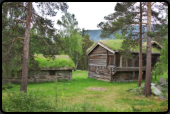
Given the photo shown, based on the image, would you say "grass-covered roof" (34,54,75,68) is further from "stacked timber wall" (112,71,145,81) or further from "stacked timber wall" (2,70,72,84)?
"stacked timber wall" (112,71,145,81)

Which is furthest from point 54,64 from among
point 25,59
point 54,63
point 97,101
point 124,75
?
point 97,101

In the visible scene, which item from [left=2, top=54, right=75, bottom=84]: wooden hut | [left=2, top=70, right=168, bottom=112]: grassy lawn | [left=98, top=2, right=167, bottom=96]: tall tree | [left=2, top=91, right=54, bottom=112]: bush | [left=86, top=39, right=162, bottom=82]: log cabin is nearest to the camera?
[left=2, top=91, right=54, bottom=112]: bush

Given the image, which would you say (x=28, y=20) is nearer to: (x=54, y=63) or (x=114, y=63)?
(x=54, y=63)

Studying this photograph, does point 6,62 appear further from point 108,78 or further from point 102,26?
point 108,78

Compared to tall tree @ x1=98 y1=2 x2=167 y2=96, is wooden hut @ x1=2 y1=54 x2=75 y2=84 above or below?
below

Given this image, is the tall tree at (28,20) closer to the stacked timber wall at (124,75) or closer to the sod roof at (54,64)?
the sod roof at (54,64)

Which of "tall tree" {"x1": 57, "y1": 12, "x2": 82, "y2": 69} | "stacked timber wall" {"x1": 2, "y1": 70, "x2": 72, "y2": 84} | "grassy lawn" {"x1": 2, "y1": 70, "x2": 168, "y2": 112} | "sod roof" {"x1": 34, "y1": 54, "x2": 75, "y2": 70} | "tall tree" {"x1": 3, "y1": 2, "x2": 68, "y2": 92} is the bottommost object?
"grassy lawn" {"x1": 2, "y1": 70, "x2": 168, "y2": 112}

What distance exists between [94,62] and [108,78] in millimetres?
4637

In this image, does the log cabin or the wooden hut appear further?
the log cabin

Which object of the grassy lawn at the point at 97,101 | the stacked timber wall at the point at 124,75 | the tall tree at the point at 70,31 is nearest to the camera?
the grassy lawn at the point at 97,101

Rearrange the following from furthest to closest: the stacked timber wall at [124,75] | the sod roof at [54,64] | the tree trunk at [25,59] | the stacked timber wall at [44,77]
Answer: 1. the stacked timber wall at [124,75]
2. the sod roof at [54,64]
3. the stacked timber wall at [44,77]
4. the tree trunk at [25,59]

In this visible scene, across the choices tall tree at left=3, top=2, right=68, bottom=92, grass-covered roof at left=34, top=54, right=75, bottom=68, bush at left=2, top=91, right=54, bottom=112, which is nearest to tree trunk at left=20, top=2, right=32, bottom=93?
tall tree at left=3, top=2, right=68, bottom=92

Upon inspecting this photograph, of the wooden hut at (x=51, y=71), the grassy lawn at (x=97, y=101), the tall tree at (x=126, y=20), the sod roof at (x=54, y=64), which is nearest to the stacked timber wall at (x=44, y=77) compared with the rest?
the wooden hut at (x=51, y=71)

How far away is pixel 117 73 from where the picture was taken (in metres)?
19.1
